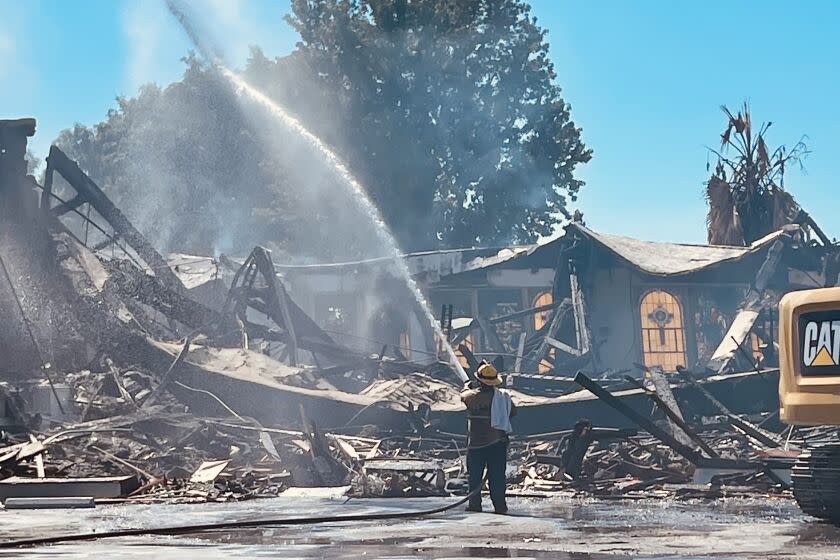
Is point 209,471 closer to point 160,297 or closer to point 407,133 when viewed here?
point 160,297

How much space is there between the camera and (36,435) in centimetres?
1747

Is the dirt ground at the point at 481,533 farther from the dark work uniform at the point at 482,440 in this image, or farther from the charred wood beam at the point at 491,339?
the charred wood beam at the point at 491,339

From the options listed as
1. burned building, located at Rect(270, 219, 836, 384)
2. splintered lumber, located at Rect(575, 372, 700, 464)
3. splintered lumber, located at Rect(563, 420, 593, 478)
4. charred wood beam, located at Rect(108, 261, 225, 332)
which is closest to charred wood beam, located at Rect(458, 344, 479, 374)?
burned building, located at Rect(270, 219, 836, 384)

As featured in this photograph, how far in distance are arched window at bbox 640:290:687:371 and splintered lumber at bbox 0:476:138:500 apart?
68.1 feet

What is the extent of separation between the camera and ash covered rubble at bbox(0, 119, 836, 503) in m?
14.3

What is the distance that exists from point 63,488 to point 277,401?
6.86 metres

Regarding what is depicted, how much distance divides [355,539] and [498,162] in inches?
1848

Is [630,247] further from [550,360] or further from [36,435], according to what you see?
[36,435]

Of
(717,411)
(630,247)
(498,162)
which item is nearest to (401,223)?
(498,162)

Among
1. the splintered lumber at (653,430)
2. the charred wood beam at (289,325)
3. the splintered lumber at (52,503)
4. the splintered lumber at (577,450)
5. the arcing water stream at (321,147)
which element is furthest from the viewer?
the arcing water stream at (321,147)

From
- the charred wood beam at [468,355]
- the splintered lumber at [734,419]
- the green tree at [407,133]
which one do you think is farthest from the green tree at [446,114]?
the splintered lumber at [734,419]

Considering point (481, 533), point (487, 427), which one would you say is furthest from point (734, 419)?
point (481, 533)

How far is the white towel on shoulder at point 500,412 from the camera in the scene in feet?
41.0

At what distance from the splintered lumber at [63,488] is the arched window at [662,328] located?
817 inches
